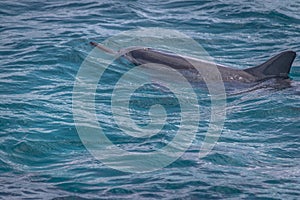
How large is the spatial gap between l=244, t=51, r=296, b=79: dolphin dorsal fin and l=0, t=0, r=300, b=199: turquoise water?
0.32 m

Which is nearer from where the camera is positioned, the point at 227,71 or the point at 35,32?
the point at 227,71

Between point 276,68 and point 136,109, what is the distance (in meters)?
3.47

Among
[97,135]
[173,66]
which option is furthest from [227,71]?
[97,135]

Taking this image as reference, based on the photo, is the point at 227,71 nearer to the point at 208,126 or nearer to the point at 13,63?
the point at 208,126

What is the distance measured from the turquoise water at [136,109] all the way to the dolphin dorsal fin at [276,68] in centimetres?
32

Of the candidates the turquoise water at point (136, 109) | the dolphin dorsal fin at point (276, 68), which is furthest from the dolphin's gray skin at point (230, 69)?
the turquoise water at point (136, 109)

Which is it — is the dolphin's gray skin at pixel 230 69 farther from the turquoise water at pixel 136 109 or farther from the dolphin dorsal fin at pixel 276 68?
the turquoise water at pixel 136 109

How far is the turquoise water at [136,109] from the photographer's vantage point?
8500 mm

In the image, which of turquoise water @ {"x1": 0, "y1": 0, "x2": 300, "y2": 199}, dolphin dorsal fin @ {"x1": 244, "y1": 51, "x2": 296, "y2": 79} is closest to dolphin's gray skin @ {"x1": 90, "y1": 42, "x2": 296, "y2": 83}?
dolphin dorsal fin @ {"x1": 244, "y1": 51, "x2": 296, "y2": 79}

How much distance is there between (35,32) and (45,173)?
8.44 m

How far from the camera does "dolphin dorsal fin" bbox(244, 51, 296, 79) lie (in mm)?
13164

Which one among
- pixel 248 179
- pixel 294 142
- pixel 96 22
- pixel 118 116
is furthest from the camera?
pixel 96 22

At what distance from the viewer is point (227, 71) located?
13.4m

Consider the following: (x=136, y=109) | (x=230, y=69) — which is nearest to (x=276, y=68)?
(x=230, y=69)
